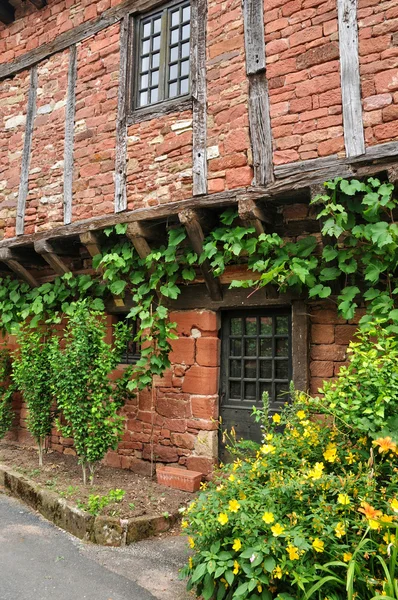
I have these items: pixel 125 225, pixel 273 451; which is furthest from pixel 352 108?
pixel 273 451

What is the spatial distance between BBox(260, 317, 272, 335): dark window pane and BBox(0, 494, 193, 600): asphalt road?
2146 millimetres

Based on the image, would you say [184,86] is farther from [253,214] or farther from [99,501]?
[99,501]

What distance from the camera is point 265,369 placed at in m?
5.01

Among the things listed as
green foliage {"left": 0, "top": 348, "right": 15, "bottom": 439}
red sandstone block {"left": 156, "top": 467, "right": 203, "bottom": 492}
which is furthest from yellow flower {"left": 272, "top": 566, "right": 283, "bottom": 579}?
green foliage {"left": 0, "top": 348, "right": 15, "bottom": 439}

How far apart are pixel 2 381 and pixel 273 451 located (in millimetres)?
4807

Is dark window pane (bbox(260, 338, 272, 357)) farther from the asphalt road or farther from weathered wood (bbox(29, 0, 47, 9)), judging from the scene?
weathered wood (bbox(29, 0, 47, 9))

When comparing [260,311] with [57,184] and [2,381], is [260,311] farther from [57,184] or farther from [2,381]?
[2,381]

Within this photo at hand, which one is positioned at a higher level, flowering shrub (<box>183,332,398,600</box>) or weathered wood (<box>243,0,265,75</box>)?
weathered wood (<box>243,0,265,75</box>)

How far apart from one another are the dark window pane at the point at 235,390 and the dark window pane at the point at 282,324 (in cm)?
74

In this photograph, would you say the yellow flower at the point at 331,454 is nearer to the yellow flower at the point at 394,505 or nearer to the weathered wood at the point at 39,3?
the yellow flower at the point at 394,505

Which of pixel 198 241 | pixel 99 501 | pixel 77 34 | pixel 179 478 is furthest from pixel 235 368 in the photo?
pixel 77 34

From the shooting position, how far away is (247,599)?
2.55m

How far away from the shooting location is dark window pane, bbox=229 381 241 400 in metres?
→ 5.15

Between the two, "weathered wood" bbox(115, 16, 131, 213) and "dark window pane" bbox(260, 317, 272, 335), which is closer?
"dark window pane" bbox(260, 317, 272, 335)
